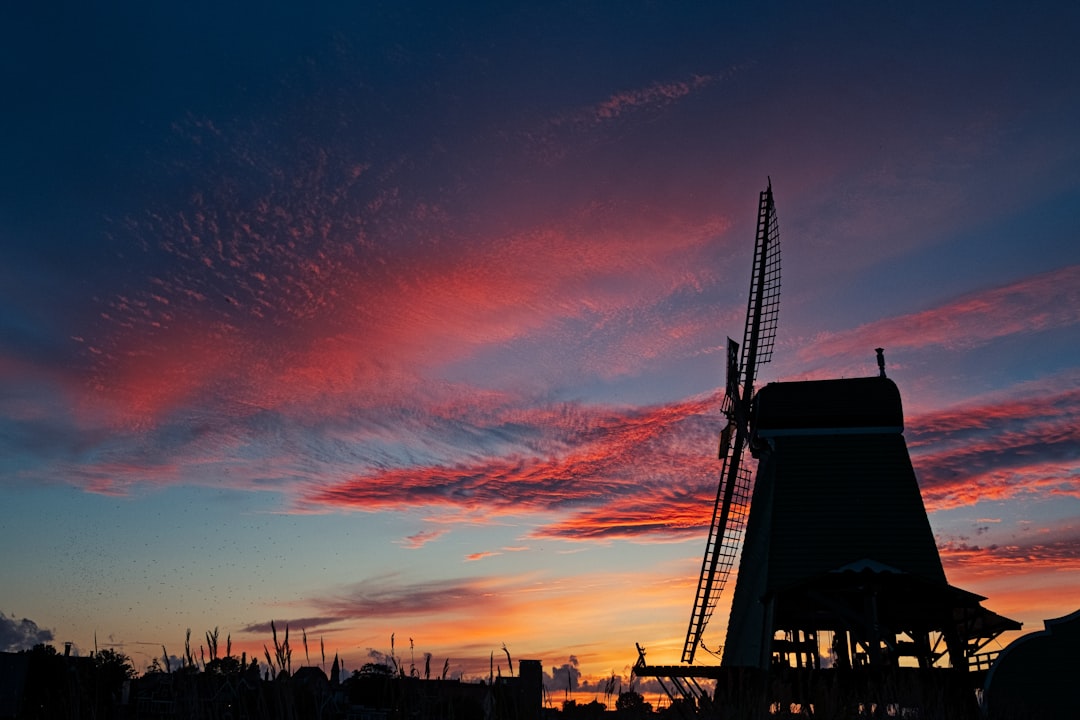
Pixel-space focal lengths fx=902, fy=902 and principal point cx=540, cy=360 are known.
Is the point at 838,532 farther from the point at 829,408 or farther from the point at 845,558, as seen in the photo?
the point at 829,408

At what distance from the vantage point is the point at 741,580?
32.0 meters

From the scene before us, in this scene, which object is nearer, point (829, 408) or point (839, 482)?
point (839, 482)

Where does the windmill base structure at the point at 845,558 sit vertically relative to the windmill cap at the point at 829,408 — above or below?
below

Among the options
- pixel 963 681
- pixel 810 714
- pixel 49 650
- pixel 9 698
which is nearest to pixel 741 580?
pixel 963 681

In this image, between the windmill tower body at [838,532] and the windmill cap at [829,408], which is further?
the windmill cap at [829,408]

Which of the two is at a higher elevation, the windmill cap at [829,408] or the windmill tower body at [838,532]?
the windmill cap at [829,408]

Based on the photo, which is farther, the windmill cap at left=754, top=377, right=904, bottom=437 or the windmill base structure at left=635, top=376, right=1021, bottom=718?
the windmill cap at left=754, top=377, right=904, bottom=437

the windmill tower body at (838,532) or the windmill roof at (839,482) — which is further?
the windmill roof at (839,482)

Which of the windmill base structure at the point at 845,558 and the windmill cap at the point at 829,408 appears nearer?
the windmill base structure at the point at 845,558

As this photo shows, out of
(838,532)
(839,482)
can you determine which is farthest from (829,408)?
(838,532)

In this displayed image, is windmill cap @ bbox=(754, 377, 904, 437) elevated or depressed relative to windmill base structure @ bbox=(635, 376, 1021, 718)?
elevated

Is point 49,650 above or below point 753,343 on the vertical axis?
below

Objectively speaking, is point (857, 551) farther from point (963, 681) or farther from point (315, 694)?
point (315, 694)

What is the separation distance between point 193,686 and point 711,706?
4394mm
